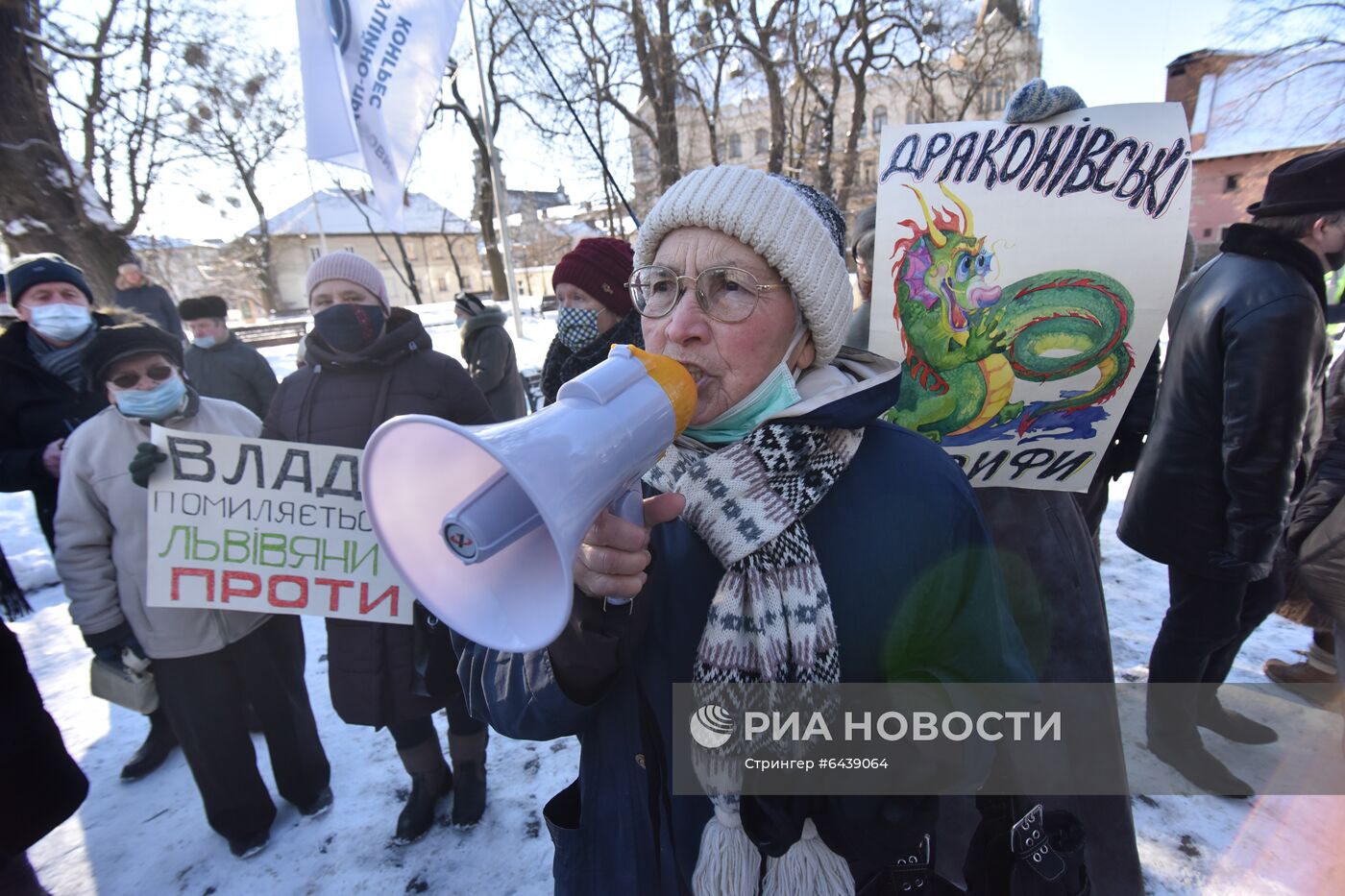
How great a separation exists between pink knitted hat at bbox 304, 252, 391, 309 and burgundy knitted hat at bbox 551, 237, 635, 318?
79 cm

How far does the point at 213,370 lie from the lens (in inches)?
165

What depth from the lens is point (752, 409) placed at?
1.16 meters

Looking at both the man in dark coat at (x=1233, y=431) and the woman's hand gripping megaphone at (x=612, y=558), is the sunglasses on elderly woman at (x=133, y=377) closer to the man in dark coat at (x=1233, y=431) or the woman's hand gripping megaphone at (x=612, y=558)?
the woman's hand gripping megaphone at (x=612, y=558)

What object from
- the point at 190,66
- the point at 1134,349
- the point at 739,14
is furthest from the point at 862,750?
the point at 190,66

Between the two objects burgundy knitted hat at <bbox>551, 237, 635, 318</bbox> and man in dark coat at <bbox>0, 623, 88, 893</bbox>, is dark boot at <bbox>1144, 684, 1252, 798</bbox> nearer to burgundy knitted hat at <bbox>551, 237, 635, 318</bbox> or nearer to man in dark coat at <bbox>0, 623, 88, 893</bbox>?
burgundy knitted hat at <bbox>551, 237, 635, 318</bbox>

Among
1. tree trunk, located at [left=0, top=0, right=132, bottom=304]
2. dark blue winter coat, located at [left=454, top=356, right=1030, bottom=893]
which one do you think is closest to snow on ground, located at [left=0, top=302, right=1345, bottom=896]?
dark blue winter coat, located at [left=454, top=356, right=1030, bottom=893]

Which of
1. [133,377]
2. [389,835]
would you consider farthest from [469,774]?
[133,377]

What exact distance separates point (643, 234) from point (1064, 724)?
1885mm

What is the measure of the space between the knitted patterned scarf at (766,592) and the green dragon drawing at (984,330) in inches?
31.9

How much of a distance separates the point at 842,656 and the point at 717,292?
732 millimetres

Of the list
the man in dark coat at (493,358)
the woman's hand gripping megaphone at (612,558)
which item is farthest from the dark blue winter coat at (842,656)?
the man in dark coat at (493,358)

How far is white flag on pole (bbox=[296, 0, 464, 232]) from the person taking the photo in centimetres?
398

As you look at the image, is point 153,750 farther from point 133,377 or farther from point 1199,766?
point 1199,766

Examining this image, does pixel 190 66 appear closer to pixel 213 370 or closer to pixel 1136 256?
pixel 213 370
